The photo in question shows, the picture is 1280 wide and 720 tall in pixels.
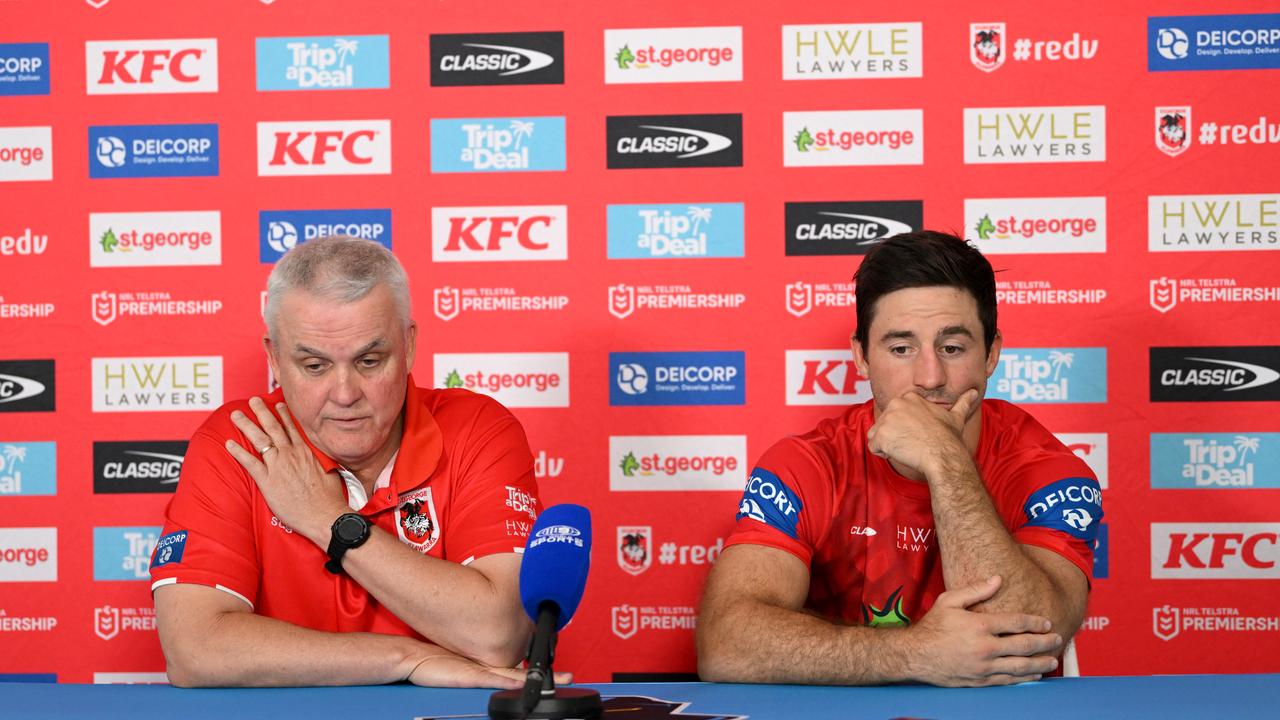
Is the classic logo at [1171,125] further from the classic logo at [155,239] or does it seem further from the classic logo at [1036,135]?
the classic logo at [155,239]

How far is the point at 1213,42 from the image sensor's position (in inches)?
107

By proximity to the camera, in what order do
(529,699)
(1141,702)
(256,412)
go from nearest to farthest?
1. (529,699)
2. (1141,702)
3. (256,412)

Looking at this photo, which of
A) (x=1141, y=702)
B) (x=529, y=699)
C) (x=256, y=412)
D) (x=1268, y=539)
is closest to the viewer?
(x=529, y=699)

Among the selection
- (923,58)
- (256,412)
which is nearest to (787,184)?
(923,58)

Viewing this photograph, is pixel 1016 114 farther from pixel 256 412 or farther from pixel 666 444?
pixel 256 412

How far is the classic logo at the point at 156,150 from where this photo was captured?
2.83 meters

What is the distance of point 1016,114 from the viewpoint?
2738 millimetres

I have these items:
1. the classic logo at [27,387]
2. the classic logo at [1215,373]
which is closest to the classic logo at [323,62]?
the classic logo at [27,387]

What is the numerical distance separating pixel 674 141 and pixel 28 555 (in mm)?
1944

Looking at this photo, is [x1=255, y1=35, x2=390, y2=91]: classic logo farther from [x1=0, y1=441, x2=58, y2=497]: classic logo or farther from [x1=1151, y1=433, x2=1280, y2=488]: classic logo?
[x1=1151, y1=433, x2=1280, y2=488]: classic logo

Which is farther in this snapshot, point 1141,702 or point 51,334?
point 51,334

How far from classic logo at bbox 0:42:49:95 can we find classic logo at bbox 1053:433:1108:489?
2712 millimetres

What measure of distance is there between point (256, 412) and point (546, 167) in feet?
3.70

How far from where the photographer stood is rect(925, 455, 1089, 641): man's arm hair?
1719 mm
